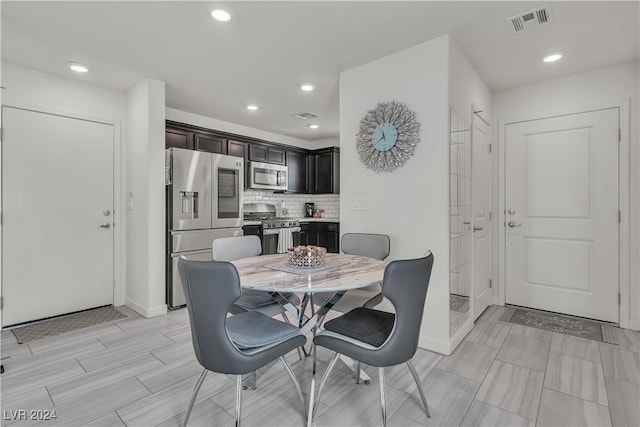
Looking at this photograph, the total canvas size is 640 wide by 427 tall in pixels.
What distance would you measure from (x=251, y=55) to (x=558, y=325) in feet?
12.2

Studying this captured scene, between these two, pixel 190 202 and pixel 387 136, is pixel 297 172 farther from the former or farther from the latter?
pixel 387 136

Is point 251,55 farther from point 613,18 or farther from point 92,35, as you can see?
point 613,18

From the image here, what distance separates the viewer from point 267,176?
5.12 meters

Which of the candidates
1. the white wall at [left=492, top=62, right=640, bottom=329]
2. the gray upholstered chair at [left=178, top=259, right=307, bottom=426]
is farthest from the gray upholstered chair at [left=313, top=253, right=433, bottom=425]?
the white wall at [left=492, top=62, right=640, bottom=329]

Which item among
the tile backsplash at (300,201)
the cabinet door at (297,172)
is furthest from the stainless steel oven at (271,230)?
the cabinet door at (297,172)

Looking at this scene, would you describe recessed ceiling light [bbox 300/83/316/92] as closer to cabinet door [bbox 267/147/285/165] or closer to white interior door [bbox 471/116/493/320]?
white interior door [bbox 471/116/493/320]

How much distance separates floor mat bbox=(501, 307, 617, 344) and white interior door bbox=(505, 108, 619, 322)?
0.11 m

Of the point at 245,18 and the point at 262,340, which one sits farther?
the point at 245,18

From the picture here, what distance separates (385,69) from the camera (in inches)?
107

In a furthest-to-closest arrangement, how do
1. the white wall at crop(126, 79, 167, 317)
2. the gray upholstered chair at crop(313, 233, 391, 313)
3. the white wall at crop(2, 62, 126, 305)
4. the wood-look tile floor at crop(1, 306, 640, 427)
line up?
the white wall at crop(126, 79, 167, 317)
the white wall at crop(2, 62, 126, 305)
the gray upholstered chair at crop(313, 233, 391, 313)
the wood-look tile floor at crop(1, 306, 640, 427)

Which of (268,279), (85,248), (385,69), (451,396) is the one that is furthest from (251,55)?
(451,396)

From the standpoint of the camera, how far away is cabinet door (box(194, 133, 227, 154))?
430cm

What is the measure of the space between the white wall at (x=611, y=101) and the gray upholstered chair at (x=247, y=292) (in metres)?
3.04

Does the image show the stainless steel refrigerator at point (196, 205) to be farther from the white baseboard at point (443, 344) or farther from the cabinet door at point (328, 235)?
the white baseboard at point (443, 344)
